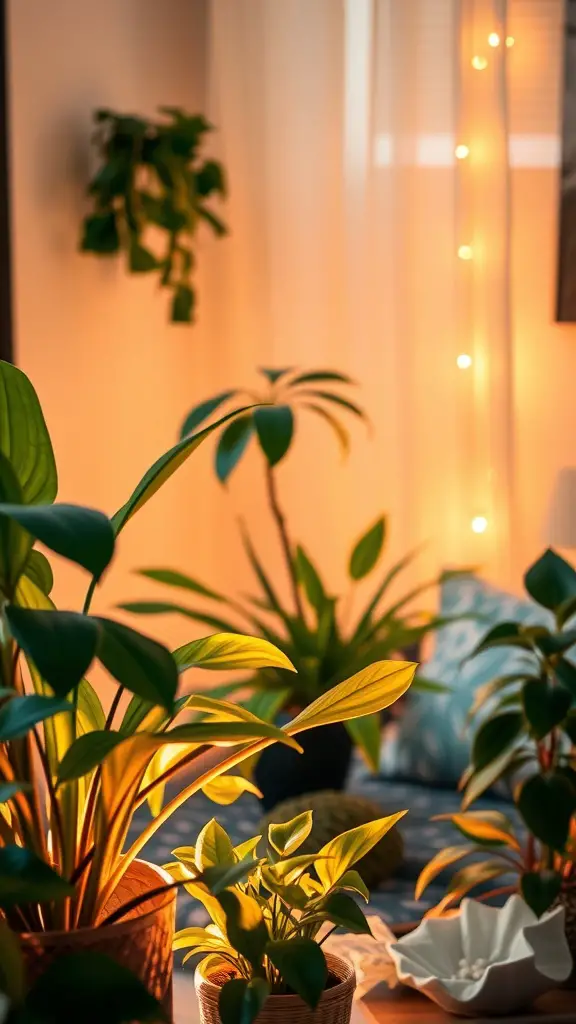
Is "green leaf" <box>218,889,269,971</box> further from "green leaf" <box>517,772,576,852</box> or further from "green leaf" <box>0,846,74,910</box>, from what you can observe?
"green leaf" <box>517,772,576,852</box>

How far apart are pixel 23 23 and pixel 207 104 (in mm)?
749

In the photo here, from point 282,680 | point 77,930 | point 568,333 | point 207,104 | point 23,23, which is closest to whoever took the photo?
point 77,930

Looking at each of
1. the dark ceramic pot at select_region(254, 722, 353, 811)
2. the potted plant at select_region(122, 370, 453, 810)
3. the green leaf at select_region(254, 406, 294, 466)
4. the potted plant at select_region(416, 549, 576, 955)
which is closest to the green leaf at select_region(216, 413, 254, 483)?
the potted plant at select_region(122, 370, 453, 810)

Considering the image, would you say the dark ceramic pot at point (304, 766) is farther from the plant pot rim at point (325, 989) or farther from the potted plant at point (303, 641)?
the plant pot rim at point (325, 989)

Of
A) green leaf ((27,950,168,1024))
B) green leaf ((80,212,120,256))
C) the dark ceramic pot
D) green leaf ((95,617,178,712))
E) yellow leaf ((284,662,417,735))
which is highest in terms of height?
green leaf ((80,212,120,256))

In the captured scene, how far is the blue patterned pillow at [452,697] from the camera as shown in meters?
1.96

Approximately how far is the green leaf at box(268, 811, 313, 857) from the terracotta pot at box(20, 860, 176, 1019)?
0.31 feet

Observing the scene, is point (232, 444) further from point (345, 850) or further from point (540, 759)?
point (345, 850)

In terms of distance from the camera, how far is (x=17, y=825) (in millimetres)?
775

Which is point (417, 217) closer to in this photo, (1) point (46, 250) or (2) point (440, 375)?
(2) point (440, 375)

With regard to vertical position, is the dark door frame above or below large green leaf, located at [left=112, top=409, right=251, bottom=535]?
above

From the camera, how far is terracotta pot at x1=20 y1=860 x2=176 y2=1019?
69 cm

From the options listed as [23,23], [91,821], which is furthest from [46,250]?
[91,821]

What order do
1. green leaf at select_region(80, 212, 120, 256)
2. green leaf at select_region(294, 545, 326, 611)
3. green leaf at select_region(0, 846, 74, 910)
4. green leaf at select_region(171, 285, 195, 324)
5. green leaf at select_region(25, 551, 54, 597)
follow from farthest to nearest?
1. green leaf at select_region(171, 285, 195, 324)
2. green leaf at select_region(80, 212, 120, 256)
3. green leaf at select_region(294, 545, 326, 611)
4. green leaf at select_region(25, 551, 54, 597)
5. green leaf at select_region(0, 846, 74, 910)
